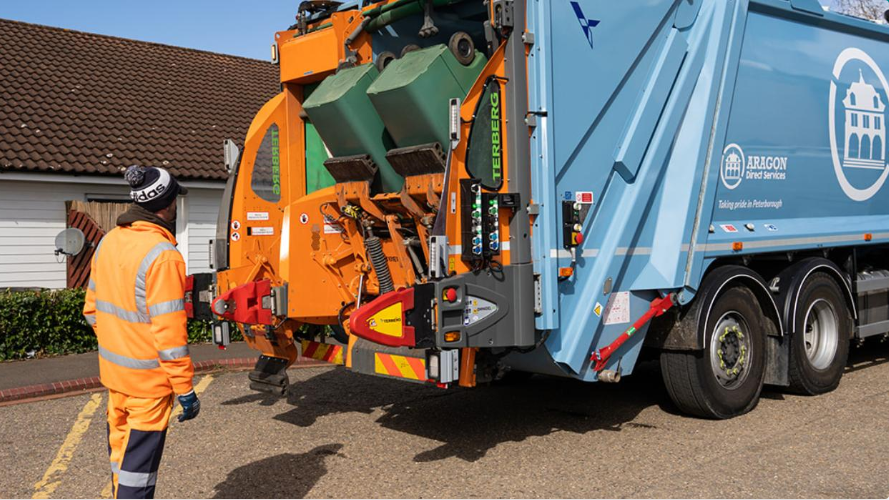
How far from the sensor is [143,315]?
153 inches

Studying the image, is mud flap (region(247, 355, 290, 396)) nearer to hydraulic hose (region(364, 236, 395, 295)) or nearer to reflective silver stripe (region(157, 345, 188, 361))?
hydraulic hose (region(364, 236, 395, 295))

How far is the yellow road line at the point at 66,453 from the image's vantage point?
5.18 metres

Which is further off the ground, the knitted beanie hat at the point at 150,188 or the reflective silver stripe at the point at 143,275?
the knitted beanie hat at the point at 150,188

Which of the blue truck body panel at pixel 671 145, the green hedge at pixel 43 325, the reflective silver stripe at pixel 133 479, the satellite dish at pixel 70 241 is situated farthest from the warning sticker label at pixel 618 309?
the satellite dish at pixel 70 241

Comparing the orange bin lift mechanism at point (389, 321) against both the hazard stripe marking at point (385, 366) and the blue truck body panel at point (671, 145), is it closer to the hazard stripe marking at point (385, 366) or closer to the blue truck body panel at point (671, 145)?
the hazard stripe marking at point (385, 366)

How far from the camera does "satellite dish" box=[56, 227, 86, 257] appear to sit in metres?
11.9

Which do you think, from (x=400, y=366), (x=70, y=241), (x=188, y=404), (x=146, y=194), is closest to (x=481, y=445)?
(x=400, y=366)

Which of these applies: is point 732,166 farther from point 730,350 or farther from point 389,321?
point 389,321

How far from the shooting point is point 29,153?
39.3ft

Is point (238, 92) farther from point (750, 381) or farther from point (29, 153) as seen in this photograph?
point (750, 381)

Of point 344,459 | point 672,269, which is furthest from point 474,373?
point 672,269

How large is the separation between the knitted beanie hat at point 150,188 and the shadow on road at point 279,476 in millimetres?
1821

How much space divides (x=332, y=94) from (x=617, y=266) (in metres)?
2.22

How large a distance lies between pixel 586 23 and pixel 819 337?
3.77 m
